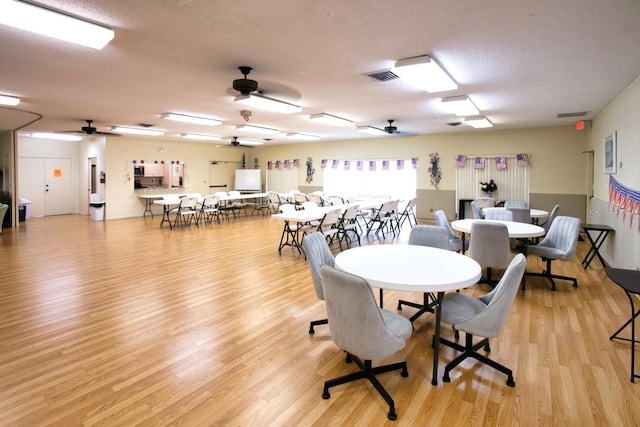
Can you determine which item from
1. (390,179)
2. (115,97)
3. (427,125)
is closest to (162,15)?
(115,97)

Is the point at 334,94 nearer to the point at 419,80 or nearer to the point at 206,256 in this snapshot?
the point at 419,80

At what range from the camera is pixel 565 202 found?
8078mm

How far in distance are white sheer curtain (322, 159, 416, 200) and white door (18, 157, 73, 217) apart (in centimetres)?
884

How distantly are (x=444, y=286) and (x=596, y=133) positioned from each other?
6.81 m

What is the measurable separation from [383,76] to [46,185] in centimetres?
1212

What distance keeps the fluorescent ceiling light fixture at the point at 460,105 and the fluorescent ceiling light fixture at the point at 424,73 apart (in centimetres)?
98

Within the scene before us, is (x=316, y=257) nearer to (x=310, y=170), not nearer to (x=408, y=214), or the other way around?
(x=408, y=214)

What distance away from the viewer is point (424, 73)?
3.61m

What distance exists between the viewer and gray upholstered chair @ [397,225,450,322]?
11.0 ft

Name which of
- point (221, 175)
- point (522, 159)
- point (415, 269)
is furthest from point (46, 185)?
point (522, 159)

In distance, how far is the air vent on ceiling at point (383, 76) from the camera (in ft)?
12.6

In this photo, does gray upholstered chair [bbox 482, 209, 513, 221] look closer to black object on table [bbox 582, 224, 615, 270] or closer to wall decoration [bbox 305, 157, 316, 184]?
black object on table [bbox 582, 224, 615, 270]

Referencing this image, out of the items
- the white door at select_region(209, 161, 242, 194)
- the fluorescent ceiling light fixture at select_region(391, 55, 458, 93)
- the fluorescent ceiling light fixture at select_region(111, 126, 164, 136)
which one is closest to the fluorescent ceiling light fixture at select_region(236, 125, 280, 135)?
the fluorescent ceiling light fixture at select_region(111, 126, 164, 136)

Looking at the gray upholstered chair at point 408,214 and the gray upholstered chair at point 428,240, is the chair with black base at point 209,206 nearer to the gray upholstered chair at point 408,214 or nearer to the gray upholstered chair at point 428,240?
the gray upholstered chair at point 408,214
